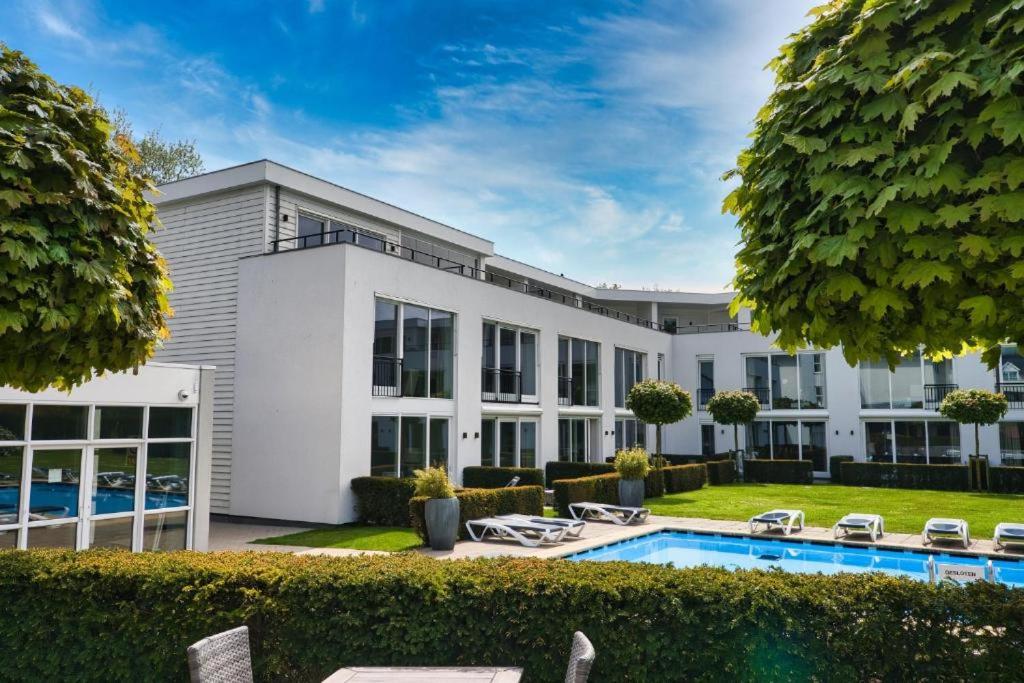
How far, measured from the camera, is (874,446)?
27.4m

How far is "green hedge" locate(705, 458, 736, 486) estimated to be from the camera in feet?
82.2

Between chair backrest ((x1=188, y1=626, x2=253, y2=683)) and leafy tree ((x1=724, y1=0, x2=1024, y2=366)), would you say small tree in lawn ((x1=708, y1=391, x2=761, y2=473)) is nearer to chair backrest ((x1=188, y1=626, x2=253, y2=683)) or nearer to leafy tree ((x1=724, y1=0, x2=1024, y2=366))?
leafy tree ((x1=724, y1=0, x2=1024, y2=366))

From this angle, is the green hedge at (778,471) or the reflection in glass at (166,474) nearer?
the reflection in glass at (166,474)

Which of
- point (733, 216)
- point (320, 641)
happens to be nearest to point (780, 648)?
point (733, 216)

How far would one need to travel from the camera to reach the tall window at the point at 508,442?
19.9 metres

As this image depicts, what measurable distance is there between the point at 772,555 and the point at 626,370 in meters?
14.9

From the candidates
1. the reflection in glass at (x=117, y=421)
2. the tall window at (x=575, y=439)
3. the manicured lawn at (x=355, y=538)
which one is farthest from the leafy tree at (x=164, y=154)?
the reflection in glass at (x=117, y=421)

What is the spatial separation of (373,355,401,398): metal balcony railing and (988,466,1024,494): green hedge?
17.8 metres

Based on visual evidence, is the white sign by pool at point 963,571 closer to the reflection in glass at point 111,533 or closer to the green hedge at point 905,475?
the reflection in glass at point 111,533

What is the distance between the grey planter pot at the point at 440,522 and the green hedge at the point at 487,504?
250 millimetres

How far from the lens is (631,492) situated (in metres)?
17.1

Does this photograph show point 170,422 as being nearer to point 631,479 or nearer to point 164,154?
point 631,479

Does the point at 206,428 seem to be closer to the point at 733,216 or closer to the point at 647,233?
the point at 733,216

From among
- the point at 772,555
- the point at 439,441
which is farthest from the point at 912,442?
the point at 439,441
